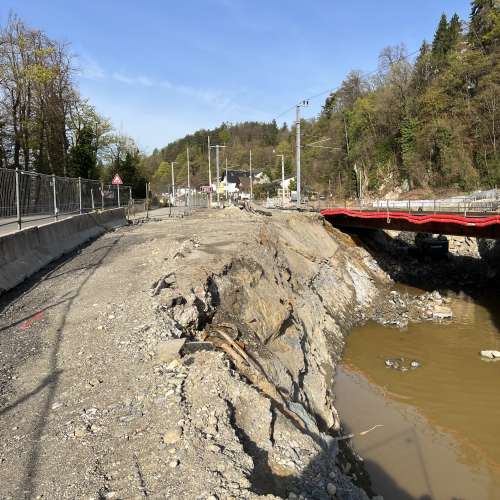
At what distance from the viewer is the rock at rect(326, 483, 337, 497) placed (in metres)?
5.43

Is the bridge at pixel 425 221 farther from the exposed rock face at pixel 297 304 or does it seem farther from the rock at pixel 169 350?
the rock at pixel 169 350

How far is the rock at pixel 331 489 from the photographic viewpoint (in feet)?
17.8

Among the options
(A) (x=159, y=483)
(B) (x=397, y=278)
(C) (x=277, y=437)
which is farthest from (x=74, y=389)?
(B) (x=397, y=278)

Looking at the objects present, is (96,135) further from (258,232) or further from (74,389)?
(74,389)

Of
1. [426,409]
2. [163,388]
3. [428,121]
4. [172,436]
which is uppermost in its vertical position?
[428,121]

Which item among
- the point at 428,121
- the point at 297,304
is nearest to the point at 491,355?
the point at 297,304

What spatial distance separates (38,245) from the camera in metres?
14.0

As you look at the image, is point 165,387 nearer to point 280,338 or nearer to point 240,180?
point 280,338

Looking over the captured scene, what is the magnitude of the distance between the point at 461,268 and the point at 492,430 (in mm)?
22416

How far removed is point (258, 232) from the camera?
19.8 m

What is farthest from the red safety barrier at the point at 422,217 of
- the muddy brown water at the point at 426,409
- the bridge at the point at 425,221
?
the muddy brown water at the point at 426,409

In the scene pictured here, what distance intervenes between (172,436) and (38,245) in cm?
1085

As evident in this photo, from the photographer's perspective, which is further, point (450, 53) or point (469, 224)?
point (450, 53)

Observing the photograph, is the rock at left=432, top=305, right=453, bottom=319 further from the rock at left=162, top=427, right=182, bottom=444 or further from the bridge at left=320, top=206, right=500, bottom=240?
the rock at left=162, top=427, right=182, bottom=444
